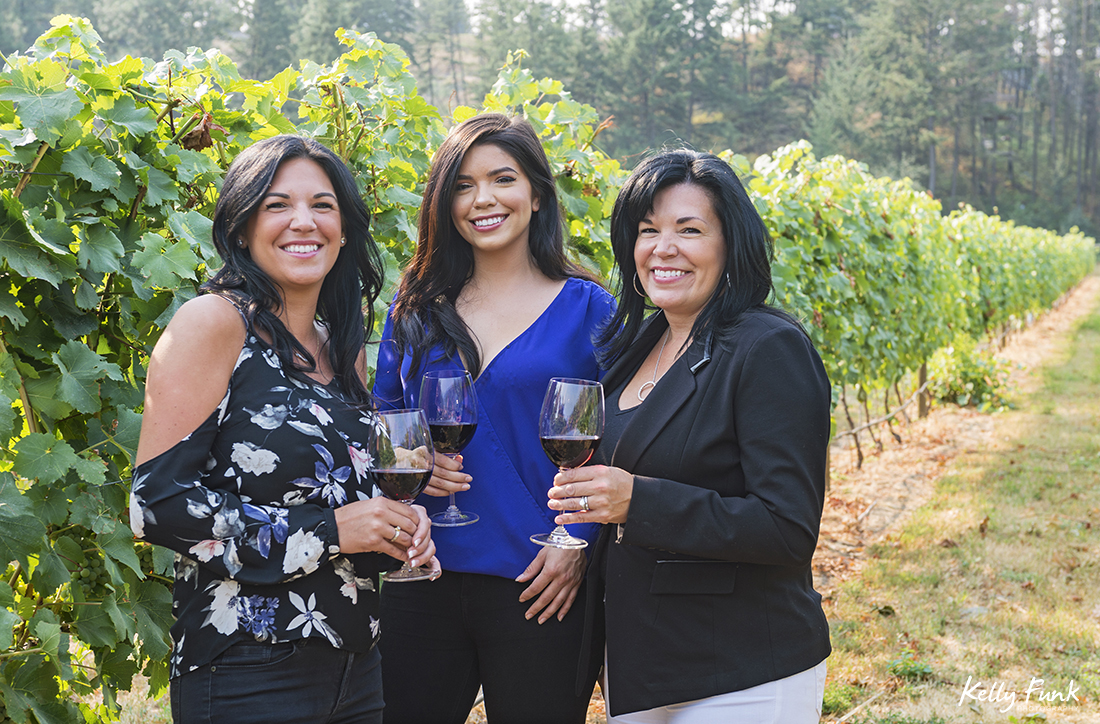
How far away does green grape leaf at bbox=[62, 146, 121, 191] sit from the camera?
1942 millimetres

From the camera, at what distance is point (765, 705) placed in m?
1.75

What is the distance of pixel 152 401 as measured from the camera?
5.07 feet

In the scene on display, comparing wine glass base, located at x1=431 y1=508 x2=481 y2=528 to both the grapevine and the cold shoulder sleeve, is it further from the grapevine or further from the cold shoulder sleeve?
the grapevine

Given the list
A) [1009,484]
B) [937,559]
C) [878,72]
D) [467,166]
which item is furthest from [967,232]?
[878,72]

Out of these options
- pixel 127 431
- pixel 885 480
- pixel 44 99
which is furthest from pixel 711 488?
pixel 885 480

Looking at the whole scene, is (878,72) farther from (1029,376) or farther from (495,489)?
(495,489)

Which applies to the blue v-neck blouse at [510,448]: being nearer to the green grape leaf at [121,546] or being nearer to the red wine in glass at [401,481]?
the red wine in glass at [401,481]

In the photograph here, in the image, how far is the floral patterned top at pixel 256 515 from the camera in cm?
154

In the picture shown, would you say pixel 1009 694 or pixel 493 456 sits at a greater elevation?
pixel 493 456

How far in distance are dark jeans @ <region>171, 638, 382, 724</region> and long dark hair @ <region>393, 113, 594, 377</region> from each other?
804 millimetres

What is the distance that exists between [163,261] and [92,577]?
0.71 meters

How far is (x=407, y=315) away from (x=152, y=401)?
2.83ft

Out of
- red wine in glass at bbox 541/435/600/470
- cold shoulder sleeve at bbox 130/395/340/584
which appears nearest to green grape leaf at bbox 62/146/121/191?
cold shoulder sleeve at bbox 130/395/340/584

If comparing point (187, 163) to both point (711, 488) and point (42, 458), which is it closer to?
point (42, 458)
